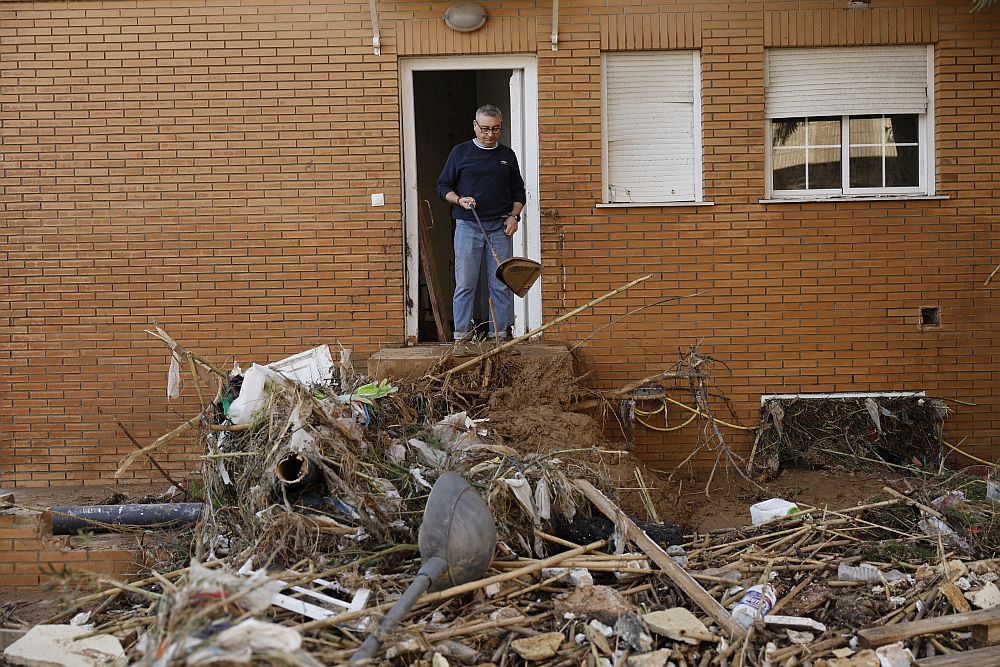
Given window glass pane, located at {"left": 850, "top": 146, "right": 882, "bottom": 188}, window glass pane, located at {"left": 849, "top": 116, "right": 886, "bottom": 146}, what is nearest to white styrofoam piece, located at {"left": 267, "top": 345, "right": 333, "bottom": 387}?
window glass pane, located at {"left": 850, "top": 146, "right": 882, "bottom": 188}

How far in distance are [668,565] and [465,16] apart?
16.3ft

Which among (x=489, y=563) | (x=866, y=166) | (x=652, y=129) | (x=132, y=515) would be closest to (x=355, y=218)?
(x=652, y=129)

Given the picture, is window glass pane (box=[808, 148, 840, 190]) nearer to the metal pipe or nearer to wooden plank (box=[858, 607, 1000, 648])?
wooden plank (box=[858, 607, 1000, 648])

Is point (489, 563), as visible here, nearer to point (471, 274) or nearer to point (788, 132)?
point (471, 274)

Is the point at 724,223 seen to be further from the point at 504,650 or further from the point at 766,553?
the point at 504,650

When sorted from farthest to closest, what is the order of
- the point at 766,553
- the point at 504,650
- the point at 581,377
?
1. the point at 581,377
2. the point at 766,553
3. the point at 504,650

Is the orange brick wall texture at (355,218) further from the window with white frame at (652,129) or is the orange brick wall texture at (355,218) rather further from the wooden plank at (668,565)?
the wooden plank at (668,565)

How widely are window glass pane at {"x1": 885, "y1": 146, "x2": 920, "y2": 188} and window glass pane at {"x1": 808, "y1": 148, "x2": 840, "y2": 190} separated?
46 cm

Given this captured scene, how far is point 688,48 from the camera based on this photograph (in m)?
7.82

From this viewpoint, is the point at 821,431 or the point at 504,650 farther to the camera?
the point at 821,431

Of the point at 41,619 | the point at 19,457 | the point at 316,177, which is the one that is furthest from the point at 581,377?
the point at 19,457

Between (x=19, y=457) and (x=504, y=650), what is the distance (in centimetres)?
548

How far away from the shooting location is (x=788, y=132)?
797 centimetres

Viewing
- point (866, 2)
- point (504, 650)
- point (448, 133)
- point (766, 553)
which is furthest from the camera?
point (448, 133)
